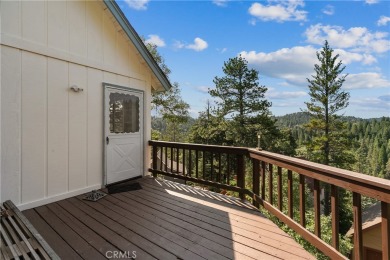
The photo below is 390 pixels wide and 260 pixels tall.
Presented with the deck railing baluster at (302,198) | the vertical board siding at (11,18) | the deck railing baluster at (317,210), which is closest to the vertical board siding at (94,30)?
the vertical board siding at (11,18)

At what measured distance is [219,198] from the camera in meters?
3.60

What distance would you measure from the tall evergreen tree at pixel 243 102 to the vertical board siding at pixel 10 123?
1688 centimetres

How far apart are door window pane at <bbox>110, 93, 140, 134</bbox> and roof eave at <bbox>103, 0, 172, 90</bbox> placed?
2.69ft

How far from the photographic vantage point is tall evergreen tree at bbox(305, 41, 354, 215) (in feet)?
51.4

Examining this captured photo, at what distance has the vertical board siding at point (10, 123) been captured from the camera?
2.72 m

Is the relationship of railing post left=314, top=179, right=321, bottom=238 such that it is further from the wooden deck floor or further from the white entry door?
the white entry door

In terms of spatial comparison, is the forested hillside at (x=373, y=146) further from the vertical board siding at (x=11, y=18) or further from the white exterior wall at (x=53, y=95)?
the vertical board siding at (x=11, y=18)

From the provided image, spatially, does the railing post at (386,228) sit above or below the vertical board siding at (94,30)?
below

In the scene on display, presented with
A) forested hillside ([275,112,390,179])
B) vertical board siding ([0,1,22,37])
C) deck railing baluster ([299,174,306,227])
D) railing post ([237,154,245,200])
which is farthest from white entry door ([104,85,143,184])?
forested hillside ([275,112,390,179])

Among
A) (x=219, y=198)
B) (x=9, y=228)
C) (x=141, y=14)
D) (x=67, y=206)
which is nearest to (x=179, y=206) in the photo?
(x=219, y=198)

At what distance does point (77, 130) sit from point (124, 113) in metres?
1.12

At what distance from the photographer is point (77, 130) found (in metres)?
3.62

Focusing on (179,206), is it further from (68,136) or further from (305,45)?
(305,45)

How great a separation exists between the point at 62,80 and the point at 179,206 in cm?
277
